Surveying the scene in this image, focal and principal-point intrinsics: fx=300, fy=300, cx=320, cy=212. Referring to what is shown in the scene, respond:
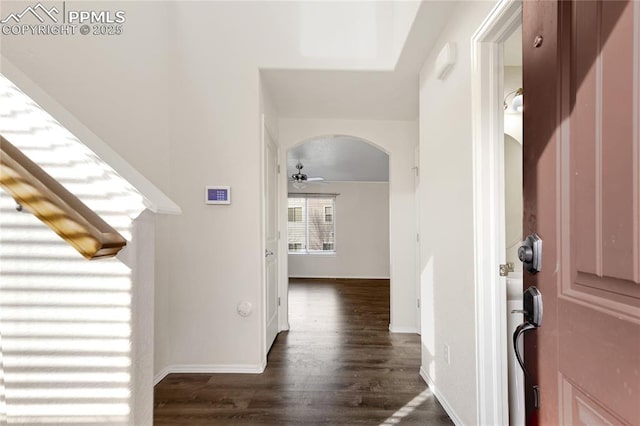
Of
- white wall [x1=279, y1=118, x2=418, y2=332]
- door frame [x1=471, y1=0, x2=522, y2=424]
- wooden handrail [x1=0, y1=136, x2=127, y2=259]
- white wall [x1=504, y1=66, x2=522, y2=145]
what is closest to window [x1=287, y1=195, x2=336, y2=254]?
white wall [x1=279, y1=118, x2=418, y2=332]

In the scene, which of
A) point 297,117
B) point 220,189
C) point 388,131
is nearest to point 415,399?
point 220,189

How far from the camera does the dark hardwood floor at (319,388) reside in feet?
6.16

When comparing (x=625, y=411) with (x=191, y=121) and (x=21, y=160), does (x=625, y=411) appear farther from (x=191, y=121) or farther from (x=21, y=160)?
(x=191, y=121)

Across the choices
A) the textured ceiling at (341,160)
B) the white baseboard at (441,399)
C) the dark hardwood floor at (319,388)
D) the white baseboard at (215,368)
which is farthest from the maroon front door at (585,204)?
the textured ceiling at (341,160)

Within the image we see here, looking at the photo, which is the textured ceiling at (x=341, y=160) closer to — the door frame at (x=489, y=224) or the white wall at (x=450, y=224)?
the white wall at (x=450, y=224)

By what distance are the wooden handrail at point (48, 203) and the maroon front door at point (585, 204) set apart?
3.59 feet

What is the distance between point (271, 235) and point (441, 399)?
78.1 inches

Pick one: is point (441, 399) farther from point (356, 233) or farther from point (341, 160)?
point (356, 233)

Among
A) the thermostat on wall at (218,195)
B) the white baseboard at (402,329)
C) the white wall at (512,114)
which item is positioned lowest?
the white baseboard at (402,329)

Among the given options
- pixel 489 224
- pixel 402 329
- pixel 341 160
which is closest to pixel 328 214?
pixel 341 160

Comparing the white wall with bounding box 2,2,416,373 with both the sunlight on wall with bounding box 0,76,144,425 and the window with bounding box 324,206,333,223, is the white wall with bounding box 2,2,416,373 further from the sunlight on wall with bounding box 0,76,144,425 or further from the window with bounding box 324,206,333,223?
the window with bounding box 324,206,333,223

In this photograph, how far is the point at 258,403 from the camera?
2.02 m

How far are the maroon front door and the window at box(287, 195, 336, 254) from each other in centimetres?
664

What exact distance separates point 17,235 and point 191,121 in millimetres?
1892
